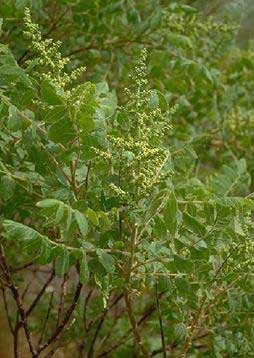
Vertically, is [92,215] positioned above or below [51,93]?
below

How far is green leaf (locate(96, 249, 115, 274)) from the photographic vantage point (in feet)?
4.04

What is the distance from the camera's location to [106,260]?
124 centimetres

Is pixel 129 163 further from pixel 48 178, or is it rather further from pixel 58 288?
pixel 58 288

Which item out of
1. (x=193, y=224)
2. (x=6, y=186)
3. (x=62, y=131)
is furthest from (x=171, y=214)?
(x=6, y=186)

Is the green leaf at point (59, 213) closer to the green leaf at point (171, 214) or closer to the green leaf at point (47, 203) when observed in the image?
the green leaf at point (47, 203)

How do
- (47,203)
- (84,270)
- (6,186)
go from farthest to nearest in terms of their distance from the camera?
(6,186) → (84,270) → (47,203)

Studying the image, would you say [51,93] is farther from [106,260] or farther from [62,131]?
[106,260]

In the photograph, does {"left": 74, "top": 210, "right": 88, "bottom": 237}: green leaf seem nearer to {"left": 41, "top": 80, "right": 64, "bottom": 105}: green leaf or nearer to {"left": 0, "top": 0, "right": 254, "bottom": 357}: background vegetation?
{"left": 0, "top": 0, "right": 254, "bottom": 357}: background vegetation

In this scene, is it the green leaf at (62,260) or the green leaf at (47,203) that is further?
the green leaf at (62,260)

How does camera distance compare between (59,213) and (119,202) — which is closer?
(59,213)

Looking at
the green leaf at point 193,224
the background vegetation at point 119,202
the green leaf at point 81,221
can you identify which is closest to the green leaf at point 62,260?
the background vegetation at point 119,202

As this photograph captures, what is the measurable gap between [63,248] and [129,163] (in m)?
0.19

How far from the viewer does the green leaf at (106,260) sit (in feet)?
4.04

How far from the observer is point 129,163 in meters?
1.20
